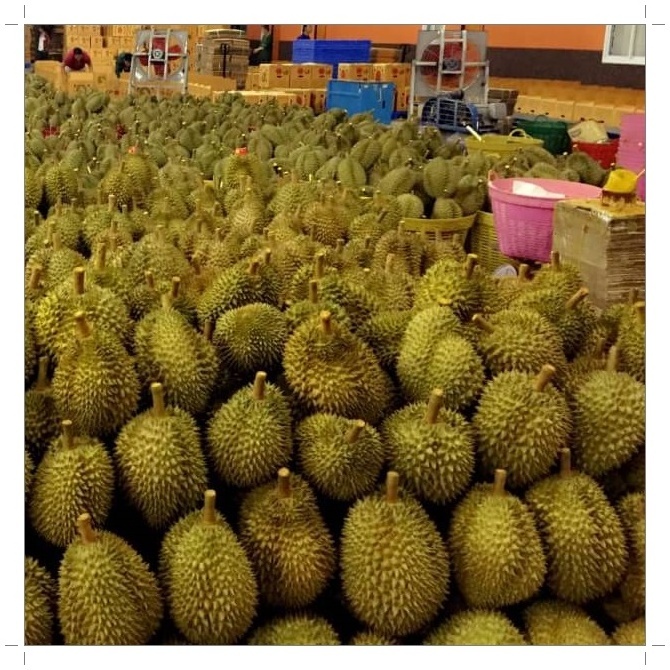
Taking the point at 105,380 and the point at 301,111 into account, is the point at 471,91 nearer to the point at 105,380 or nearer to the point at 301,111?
the point at 301,111

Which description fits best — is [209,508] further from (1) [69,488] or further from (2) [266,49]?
(2) [266,49]

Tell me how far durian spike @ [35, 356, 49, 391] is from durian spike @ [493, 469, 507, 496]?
1.05 m

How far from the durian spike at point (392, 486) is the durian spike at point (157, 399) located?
20.2 inches

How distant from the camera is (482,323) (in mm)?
1936

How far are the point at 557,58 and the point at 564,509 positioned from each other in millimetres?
9804

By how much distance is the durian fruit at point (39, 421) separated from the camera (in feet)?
5.60

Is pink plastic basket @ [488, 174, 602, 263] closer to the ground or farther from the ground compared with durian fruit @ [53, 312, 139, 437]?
farther from the ground

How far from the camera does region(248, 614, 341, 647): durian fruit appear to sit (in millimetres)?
1622

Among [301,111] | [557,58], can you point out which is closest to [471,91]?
[301,111]

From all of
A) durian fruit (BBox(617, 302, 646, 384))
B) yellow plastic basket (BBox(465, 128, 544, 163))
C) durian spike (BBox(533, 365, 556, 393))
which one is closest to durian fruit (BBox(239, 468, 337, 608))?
durian spike (BBox(533, 365, 556, 393))

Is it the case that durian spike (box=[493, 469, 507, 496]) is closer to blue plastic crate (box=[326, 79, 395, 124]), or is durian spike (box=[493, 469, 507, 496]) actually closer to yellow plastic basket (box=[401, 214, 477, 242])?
yellow plastic basket (box=[401, 214, 477, 242])

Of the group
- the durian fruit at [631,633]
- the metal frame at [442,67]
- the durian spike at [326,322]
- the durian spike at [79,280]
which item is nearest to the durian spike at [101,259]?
the durian spike at [79,280]
